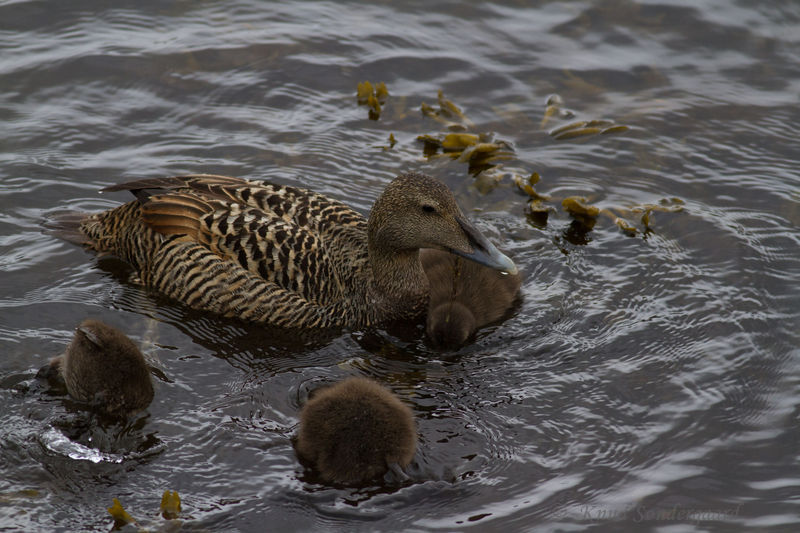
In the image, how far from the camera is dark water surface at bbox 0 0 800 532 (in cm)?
490

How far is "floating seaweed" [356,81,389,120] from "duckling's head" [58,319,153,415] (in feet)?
13.0

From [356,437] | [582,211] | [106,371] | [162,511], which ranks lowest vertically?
[162,511]

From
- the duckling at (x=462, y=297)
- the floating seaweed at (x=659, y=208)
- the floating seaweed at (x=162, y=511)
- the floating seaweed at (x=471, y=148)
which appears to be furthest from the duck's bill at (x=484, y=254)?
the floating seaweed at (x=162, y=511)

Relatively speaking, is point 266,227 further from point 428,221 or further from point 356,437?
point 356,437

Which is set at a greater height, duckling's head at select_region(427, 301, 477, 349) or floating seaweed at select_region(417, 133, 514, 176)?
floating seaweed at select_region(417, 133, 514, 176)

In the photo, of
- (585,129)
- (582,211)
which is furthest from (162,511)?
(585,129)

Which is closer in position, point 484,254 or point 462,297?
point 484,254

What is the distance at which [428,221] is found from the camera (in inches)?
247

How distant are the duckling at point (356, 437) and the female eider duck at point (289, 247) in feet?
4.71

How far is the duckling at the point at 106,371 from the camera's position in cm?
522

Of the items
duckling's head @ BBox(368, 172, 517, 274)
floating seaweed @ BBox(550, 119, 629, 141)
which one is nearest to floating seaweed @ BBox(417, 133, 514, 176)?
floating seaweed @ BBox(550, 119, 629, 141)

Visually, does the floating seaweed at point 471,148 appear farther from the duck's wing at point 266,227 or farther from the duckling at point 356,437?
the duckling at point 356,437

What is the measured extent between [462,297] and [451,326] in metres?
0.44

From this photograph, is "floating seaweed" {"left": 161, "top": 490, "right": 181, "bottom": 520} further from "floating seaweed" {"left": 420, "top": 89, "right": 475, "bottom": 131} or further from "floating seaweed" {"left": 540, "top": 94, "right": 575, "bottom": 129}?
"floating seaweed" {"left": 540, "top": 94, "right": 575, "bottom": 129}
